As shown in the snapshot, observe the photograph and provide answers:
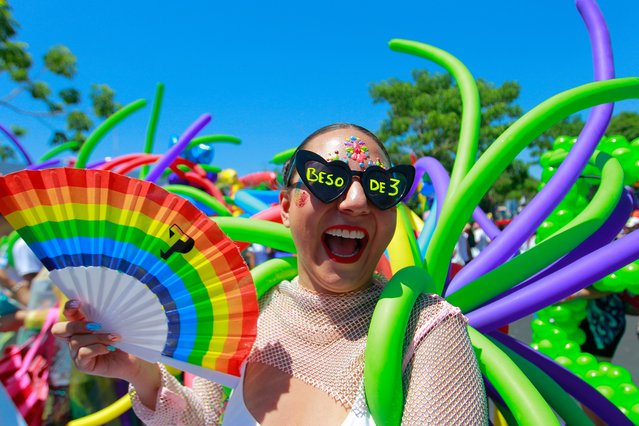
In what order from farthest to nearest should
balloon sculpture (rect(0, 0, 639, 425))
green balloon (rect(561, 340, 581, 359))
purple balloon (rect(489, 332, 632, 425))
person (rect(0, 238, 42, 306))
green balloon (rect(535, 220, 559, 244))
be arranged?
green balloon (rect(535, 220, 559, 244)) < green balloon (rect(561, 340, 581, 359)) < person (rect(0, 238, 42, 306)) < purple balloon (rect(489, 332, 632, 425)) < balloon sculpture (rect(0, 0, 639, 425))

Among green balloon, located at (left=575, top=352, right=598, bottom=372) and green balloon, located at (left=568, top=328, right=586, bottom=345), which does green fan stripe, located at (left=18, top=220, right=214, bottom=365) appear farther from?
green balloon, located at (left=568, top=328, right=586, bottom=345)

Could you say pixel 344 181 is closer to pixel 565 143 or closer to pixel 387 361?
pixel 387 361

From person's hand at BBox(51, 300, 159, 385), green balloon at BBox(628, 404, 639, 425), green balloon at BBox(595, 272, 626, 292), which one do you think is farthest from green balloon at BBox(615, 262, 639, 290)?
person's hand at BBox(51, 300, 159, 385)

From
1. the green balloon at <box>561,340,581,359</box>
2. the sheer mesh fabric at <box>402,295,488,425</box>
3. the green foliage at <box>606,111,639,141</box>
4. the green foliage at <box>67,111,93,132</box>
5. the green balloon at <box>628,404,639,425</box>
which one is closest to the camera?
the sheer mesh fabric at <box>402,295,488,425</box>

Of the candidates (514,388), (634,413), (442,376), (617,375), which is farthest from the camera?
(617,375)

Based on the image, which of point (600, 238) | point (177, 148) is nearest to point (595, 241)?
point (600, 238)

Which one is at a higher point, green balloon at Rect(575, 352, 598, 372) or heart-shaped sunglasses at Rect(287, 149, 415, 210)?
heart-shaped sunglasses at Rect(287, 149, 415, 210)

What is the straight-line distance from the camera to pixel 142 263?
1.10 meters

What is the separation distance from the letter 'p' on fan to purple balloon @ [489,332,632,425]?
0.85 metres

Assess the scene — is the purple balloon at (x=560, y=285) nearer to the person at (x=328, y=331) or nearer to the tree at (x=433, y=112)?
the person at (x=328, y=331)

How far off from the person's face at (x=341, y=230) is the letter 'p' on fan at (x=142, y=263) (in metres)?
0.16

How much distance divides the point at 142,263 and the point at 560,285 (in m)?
1.07

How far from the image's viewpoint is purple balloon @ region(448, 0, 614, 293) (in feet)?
5.35

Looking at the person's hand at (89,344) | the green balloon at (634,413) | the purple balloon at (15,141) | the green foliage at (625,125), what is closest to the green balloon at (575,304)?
the green balloon at (634,413)
